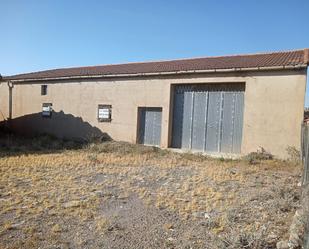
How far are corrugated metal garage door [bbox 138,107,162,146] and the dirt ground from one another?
4.03 metres

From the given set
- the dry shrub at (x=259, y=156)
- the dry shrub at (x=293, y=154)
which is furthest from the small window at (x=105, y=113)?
the dry shrub at (x=293, y=154)

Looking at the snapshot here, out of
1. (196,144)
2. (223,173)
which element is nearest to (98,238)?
(223,173)

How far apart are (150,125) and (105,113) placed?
2.75 m

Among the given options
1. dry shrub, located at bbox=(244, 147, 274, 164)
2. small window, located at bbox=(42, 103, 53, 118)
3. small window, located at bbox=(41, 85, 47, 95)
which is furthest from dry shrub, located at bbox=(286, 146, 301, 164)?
small window, located at bbox=(41, 85, 47, 95)

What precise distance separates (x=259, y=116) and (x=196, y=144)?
304 cm

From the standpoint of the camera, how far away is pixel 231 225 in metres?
5.14

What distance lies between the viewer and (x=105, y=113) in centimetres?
1678

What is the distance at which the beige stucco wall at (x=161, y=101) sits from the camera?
1175cm

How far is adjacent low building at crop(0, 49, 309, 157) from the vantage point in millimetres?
11938

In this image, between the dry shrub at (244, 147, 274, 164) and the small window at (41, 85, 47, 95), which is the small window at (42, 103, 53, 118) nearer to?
the small window at (41, 85, 47, 95)

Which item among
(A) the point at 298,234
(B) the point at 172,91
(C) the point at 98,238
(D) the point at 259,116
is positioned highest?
(B) the point at 172,91

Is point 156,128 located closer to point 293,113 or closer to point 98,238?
point 293,113

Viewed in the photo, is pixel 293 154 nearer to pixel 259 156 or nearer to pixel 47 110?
pixel 259 156

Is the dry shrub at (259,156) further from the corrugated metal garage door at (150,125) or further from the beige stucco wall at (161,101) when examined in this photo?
the corrugated metal garage door at (150,125)
